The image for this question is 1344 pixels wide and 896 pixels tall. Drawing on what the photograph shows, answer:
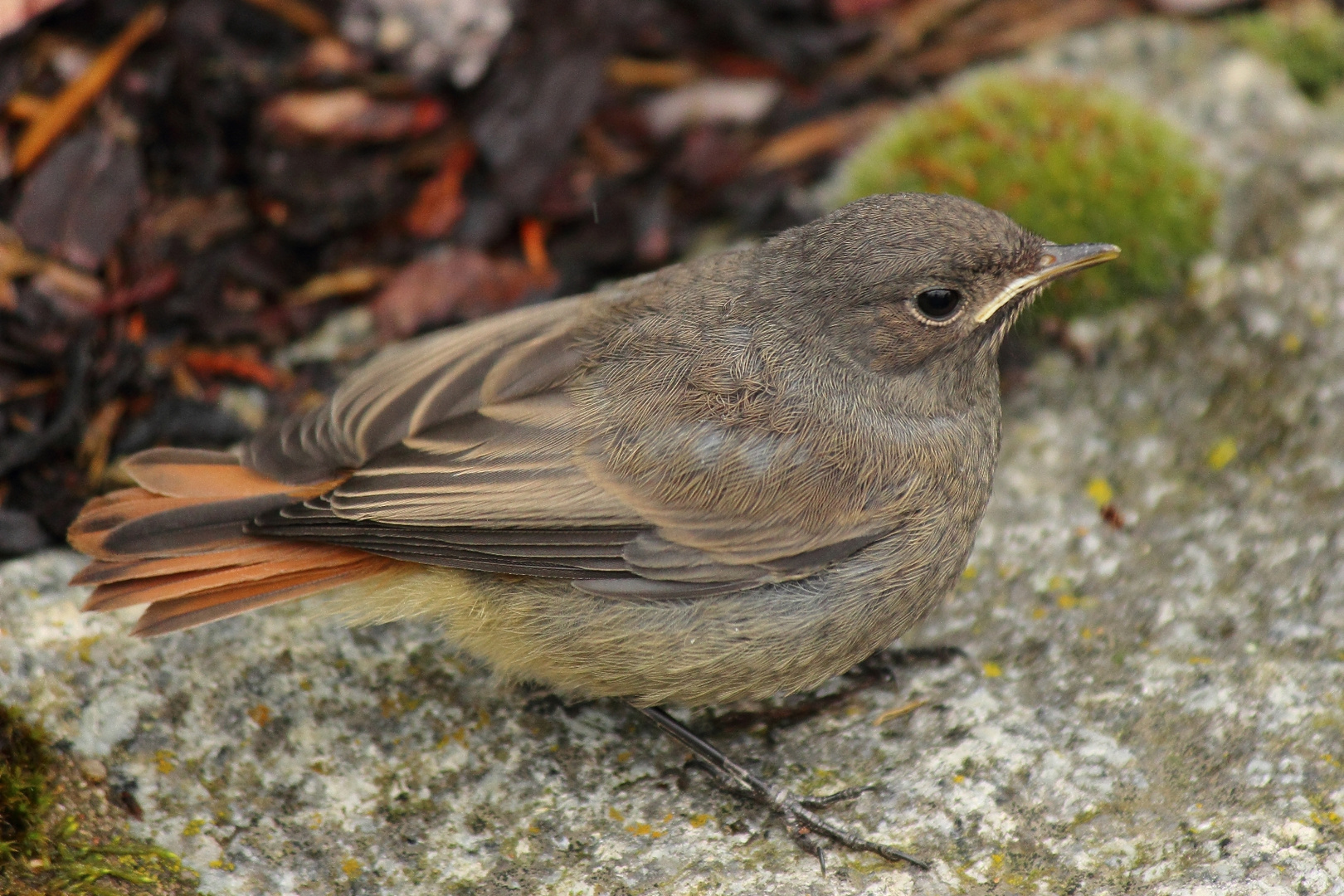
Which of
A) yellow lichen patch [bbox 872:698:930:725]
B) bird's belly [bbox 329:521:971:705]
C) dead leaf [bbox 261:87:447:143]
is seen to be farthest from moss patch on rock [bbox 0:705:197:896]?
dead leaf [bbox 261:87:447:143]

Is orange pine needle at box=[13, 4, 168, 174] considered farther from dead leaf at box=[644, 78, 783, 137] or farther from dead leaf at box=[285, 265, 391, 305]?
dead leaf at box=[644, 78, 783, 137]

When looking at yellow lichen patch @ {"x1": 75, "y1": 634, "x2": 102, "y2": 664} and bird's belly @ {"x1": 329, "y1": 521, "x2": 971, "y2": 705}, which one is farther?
yellow lichen patch @ {"x1": 75, "y1": 634, "x2": 102, "y2": 664}

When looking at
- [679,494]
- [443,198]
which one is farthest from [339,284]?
[679,494]

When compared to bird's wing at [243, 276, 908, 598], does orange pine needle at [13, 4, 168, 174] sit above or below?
above

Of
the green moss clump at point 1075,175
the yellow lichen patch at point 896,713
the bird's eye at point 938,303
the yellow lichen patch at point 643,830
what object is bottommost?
the yellow lichen patch at point 643,830

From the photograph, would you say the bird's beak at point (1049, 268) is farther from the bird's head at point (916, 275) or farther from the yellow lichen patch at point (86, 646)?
the yellow lichen patch at point (86, 646)

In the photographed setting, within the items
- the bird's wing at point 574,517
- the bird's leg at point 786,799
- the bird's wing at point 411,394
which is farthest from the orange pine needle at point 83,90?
the bird's leg at point 786,799

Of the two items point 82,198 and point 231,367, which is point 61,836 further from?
point 82,198
